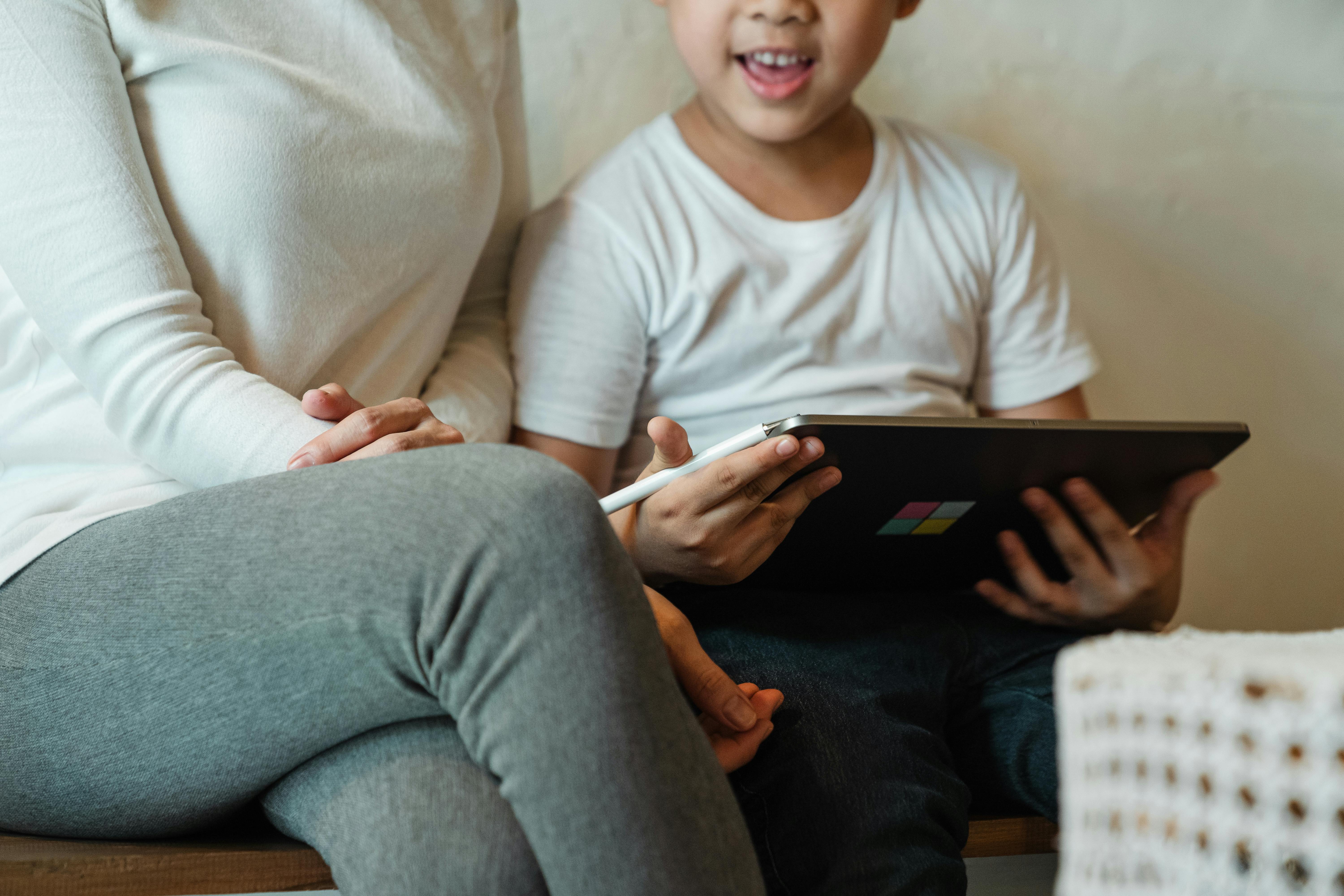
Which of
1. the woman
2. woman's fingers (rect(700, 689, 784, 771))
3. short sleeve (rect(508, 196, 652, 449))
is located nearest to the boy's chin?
short sleeve (rect(508, 196, 652, 449))

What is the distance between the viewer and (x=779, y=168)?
3.04ft

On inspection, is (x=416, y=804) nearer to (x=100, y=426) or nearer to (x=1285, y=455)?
(x=100, y=426)

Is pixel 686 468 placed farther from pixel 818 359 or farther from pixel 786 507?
pixel 818 359

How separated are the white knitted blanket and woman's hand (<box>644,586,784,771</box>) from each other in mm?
259

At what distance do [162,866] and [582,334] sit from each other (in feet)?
1.66

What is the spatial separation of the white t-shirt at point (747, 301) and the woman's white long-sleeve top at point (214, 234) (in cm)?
8

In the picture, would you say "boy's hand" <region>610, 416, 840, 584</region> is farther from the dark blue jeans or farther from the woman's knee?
the woman's knee

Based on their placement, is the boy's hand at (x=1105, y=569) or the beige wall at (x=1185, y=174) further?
the beige wall at (x=1185, y=174)

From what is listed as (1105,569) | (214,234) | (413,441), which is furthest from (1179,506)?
(214,234)

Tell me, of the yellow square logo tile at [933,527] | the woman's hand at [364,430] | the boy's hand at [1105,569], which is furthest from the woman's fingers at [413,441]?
the boy's hand at [1105,569]

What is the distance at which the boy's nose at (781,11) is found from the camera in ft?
2.62

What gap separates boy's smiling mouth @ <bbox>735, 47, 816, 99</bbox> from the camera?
83 cm

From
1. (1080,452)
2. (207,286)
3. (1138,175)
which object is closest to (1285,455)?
(1138,175)

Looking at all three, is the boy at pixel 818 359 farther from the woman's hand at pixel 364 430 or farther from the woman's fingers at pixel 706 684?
the woman's hand at pixel 364 430
